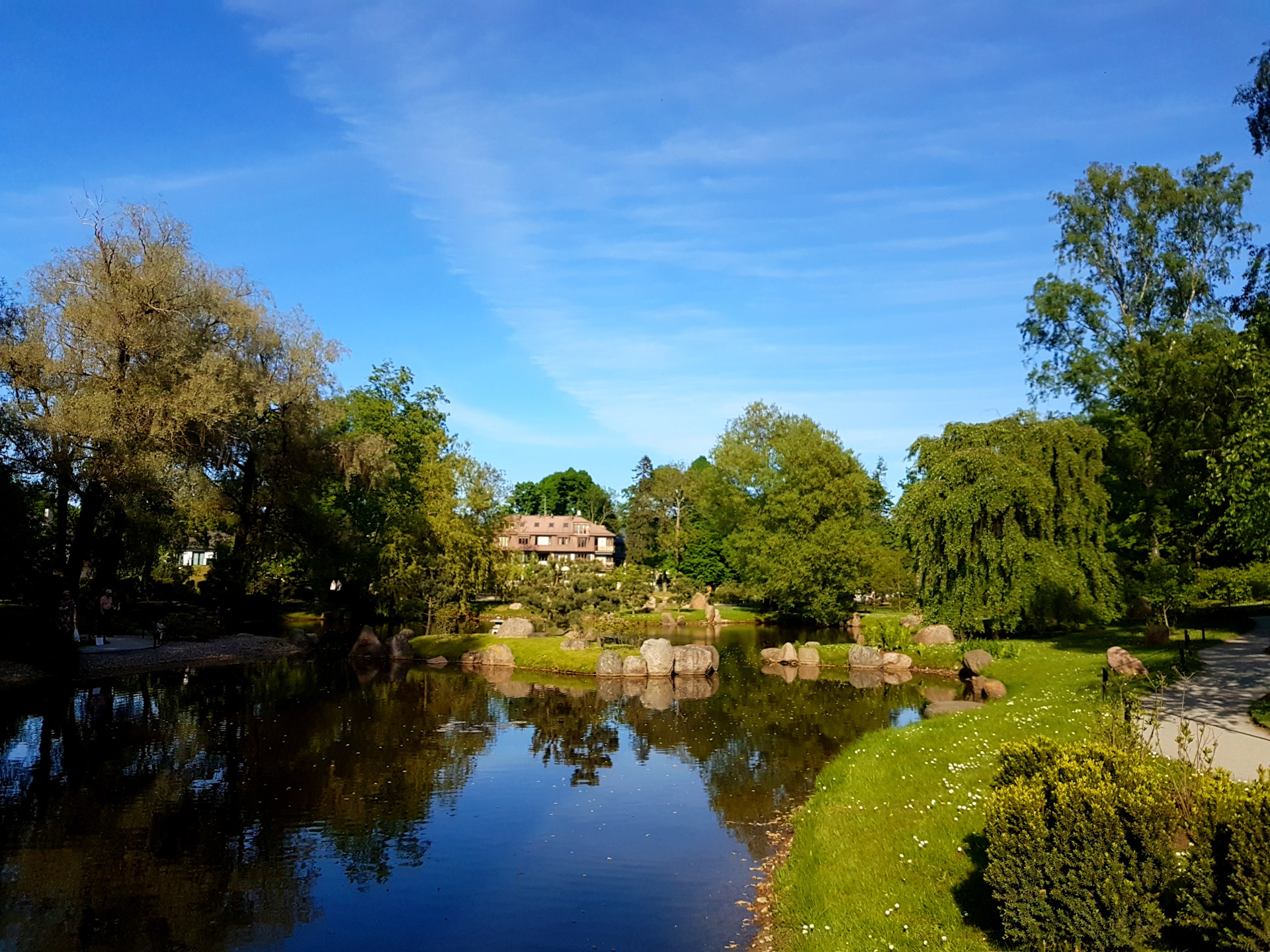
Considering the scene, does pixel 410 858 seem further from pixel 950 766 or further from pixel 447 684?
pixel 447 684

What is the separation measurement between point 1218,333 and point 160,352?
38.2 m

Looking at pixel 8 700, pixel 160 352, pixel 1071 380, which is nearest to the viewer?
pixel 8 700

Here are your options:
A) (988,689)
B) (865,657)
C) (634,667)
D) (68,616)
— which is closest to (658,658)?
(634,667)

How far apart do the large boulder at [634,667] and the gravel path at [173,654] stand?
14.7m

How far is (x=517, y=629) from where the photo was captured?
37.6m

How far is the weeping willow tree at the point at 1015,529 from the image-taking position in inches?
1300

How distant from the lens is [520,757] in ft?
58.3

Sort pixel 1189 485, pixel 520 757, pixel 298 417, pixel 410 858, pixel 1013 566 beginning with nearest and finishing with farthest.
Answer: pixel 410 858, pixel 520 757, pixel 1189 485, pixel 1013 566, pixel 298 417

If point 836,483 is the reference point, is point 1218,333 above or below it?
above

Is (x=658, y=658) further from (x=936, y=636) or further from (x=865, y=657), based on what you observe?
(x=936, y=636)

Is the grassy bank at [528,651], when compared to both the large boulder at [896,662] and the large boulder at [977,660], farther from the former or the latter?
the large boulder at [977,660]

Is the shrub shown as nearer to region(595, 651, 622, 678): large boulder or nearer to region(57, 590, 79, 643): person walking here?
region(595, 651, 622, 678): large boulder

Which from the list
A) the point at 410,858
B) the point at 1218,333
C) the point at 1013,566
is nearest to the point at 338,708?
the point at 410,858

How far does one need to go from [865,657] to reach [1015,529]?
814cm
